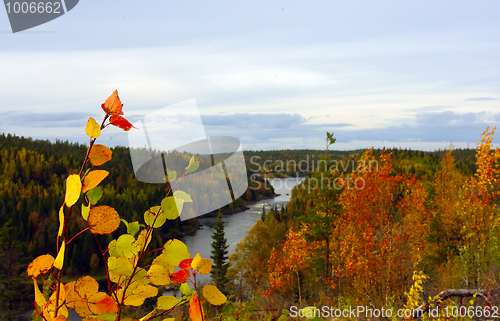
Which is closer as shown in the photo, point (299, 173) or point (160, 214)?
point (160, 214)

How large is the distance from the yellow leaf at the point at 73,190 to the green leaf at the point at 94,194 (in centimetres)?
4

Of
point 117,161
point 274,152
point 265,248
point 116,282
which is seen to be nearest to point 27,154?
point 117,161

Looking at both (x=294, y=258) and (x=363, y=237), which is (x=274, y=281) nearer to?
(x=294, y=258)

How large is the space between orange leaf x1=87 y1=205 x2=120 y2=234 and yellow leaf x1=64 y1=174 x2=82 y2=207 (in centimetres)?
6

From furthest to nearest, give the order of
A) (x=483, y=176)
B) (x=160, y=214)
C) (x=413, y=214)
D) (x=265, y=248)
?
(x=265, y=248), (x=413, y=214), (x=483, y=176), (x=160, y=214)

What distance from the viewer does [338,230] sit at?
51.1 feet

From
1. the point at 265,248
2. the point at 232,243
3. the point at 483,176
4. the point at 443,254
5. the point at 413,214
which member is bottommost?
the point at 232,243

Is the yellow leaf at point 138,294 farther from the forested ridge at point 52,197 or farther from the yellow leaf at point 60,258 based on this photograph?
the forested ridge at point 52,197

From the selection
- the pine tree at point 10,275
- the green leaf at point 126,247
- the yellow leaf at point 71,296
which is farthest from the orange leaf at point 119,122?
the pine tree at point 10,275

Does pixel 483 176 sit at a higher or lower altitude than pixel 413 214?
higher

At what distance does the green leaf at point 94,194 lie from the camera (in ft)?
2.12

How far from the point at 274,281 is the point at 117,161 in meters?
58.4

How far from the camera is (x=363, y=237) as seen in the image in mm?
10172

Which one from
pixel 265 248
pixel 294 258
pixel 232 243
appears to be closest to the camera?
pixel 294 258
